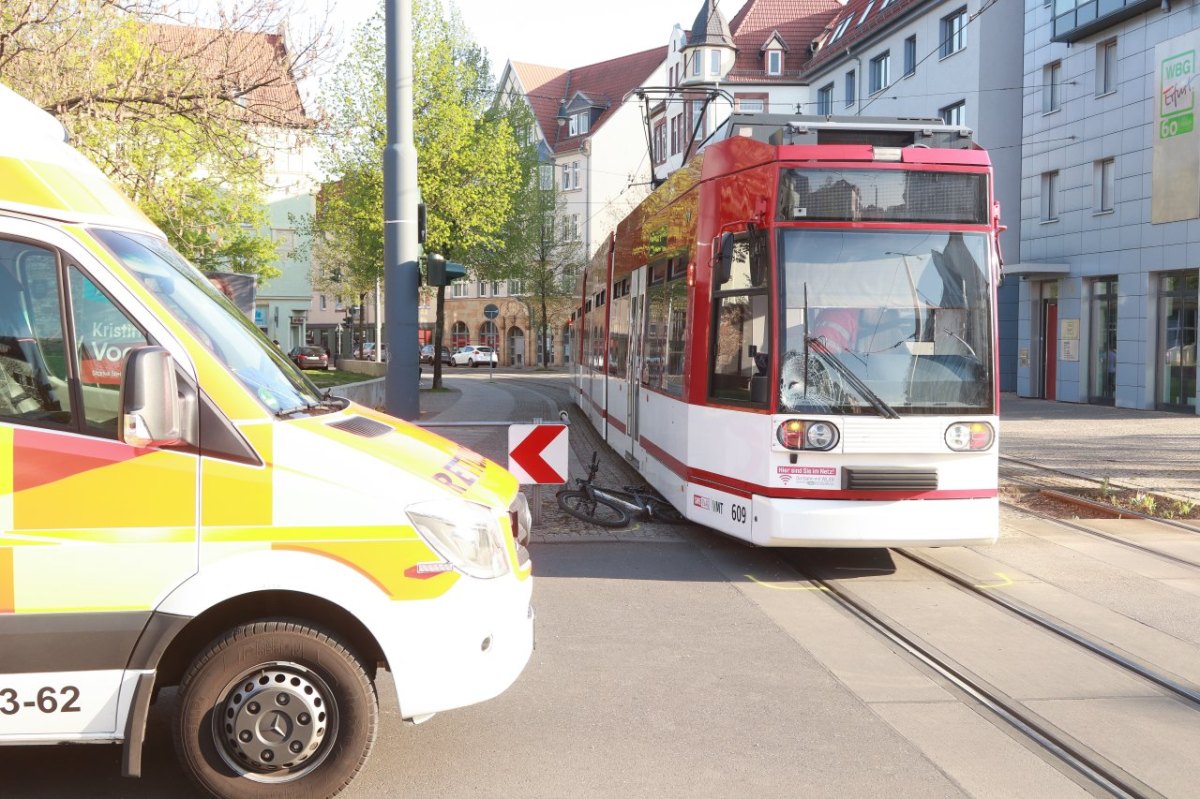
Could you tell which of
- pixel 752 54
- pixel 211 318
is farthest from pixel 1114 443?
pixel 752 54

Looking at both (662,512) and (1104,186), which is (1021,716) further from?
(1104,186)

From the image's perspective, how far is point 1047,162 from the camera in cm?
3108

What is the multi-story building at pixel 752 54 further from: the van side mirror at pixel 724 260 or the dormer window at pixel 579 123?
the van side mirror at pixel 724 260

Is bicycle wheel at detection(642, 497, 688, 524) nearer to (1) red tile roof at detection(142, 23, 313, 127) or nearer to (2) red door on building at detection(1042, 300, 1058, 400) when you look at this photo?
(1) red tile roof at detection(142, 23, 313, 127)

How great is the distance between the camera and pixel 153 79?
43.5ft

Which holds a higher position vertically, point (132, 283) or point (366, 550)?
point (132, 283)

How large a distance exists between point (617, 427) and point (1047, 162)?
2033 cm

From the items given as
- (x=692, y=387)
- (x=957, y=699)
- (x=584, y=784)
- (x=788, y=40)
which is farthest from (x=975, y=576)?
(x=788, y=40)

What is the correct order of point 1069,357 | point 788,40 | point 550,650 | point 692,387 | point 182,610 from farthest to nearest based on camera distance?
point 788,40
point 1069,357
point 692,387
point 550,650
point 182,610

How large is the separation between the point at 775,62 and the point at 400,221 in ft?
154

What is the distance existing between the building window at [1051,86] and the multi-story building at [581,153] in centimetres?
3500

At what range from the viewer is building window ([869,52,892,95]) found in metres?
41.0

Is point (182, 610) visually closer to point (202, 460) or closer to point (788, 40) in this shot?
point (202, 460)

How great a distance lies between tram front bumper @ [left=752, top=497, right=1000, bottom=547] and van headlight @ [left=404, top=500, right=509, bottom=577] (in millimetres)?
4171
